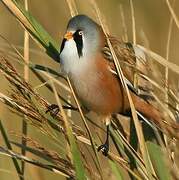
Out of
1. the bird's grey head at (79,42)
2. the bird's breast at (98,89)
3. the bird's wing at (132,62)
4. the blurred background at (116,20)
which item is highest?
the blurred background at (116,20)

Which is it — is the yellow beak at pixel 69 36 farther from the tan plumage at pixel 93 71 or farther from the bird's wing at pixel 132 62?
the bird's wing at pixel 132 62

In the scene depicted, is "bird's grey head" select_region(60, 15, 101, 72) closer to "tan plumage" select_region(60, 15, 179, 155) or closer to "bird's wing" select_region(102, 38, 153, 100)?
"tan plumage" select_region(60, 15, 179, 155)

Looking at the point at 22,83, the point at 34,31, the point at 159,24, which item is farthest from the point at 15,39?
the point at 22,83

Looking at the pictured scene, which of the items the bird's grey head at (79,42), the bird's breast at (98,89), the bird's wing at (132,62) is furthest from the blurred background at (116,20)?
the bird's wing at (132,62)

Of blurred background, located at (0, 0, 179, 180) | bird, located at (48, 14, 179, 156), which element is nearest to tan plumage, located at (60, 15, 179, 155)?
bird, located at (48, 14, 179, 156)

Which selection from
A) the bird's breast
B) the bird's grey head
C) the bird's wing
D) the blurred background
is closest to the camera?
the bird's wing

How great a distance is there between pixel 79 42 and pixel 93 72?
17cm

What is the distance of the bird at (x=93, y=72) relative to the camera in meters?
3.17

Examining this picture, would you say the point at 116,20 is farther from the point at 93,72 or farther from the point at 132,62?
the point at 132,62

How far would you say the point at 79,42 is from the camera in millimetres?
3242

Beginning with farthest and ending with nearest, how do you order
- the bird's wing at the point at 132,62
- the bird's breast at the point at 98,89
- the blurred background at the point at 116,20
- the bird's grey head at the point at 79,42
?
the blurred background at the point at 116,20 → the bird's breast at the point at 98,89 → the bird's grey head at the point at 79,42 → the bird's wing at the point at 132,62

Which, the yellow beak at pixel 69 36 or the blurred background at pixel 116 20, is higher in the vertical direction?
the blurred background at pixel 116 20

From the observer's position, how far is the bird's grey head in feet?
10.3

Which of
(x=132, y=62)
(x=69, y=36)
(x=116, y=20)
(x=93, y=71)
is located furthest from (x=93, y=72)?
(x=116, y=20)
